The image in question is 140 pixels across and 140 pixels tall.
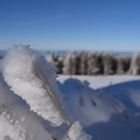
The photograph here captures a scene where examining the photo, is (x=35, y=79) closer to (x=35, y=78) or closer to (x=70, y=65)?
(x=35, y=78)

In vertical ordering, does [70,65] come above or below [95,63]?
above

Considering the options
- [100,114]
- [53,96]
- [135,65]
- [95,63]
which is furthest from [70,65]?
[53,96]

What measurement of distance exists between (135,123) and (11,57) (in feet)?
3.24

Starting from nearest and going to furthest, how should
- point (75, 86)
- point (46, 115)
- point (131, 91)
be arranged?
1. point (46, 115)
2. point (75, 86)
3. point (131, 91)

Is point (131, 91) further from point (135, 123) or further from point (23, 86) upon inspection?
point (23, 86)

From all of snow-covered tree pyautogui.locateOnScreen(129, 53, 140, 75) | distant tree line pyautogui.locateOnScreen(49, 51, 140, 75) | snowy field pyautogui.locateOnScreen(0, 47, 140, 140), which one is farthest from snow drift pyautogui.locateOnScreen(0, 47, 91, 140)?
snow-covered tree pyautogui.locateOnScreen(129, 53, 140, 75)

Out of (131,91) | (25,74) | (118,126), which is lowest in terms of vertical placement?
(131,91)

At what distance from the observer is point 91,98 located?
200 cm

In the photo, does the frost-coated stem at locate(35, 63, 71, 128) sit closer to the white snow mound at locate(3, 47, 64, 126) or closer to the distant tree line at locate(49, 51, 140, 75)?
the white snow mound at locate(3, 47, 64, 126)

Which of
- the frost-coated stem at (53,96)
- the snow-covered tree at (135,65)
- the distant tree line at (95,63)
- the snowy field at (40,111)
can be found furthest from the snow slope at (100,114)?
the snow-covered tree at (135,65)

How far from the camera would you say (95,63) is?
1316 inches

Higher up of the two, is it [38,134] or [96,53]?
[38,134]

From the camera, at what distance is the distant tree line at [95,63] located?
31922 mm

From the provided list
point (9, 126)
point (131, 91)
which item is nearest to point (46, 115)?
point (9, 126)
